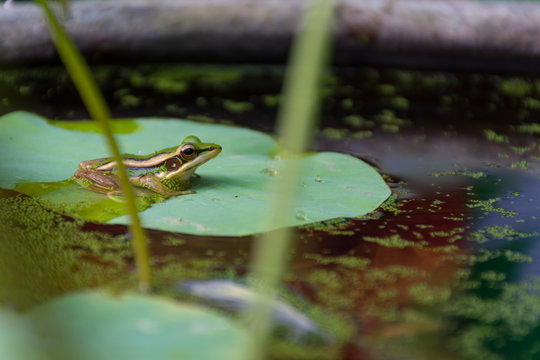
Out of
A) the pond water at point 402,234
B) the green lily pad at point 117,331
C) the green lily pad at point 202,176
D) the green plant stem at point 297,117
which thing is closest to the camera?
the green plant stem at point 297,117

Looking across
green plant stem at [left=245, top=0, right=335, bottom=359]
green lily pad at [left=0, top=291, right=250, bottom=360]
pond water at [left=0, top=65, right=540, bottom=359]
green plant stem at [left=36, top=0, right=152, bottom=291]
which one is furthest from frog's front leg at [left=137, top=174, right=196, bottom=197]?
green plant stem at [left=245, top=0, right=335, bottom=359]

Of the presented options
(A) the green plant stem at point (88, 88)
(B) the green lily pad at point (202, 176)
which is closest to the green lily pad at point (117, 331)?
(A) the green plant stem at point (88, 88)

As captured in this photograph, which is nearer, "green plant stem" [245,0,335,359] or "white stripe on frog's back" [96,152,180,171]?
"green plant stem" [245,0,335,359]

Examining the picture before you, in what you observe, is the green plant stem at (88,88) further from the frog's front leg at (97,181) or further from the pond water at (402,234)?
the frog's front leg at (97,181)

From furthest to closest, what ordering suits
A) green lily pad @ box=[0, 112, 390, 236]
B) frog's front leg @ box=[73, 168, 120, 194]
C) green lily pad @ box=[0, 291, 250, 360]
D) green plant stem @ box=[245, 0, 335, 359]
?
1. frog's front leg @ box=[73, 168, 120, 194]
2. green lily pad @ box=[0, 112, 390, 236]
3. green lily pad @ box=[0, 291, 250, 360]
4. green plant stem @ box=[245, 0, 335, 359]

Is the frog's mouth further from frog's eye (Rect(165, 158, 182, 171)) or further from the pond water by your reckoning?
the pond water

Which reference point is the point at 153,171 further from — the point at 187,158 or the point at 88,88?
the point at 88,88

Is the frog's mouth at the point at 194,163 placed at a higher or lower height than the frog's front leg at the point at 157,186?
higher
